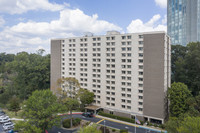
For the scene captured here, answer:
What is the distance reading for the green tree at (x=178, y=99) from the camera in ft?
123

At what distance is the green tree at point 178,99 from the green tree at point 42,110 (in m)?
30.7

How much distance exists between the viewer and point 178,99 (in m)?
38.1

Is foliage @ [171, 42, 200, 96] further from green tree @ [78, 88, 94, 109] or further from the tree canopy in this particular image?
the tree canopy

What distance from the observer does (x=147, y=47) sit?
42.0 meters

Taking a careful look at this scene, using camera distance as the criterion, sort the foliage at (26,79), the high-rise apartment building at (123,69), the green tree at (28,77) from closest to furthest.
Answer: the high-rise apartment building at (123,69), the foliage at (26,79), the green tree at (28,77)

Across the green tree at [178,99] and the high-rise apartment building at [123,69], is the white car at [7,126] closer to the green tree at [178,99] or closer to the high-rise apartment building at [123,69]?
the high-rise apartment building at [123,69]

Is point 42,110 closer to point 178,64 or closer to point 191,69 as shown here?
point 178,64

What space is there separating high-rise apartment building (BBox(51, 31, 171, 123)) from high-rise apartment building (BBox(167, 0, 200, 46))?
72399 millimetres

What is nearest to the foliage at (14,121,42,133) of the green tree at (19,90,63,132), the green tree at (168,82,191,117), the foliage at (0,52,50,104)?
the green tree at (19,90,63,132)

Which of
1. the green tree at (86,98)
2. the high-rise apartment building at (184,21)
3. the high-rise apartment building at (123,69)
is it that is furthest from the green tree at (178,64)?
the high-rise apartment building at (184,21)

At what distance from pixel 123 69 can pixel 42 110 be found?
27603mm

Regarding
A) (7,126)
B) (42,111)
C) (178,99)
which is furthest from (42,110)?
(178,99)

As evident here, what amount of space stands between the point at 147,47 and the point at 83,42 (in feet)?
81.5

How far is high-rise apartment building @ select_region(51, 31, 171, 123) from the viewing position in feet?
133
